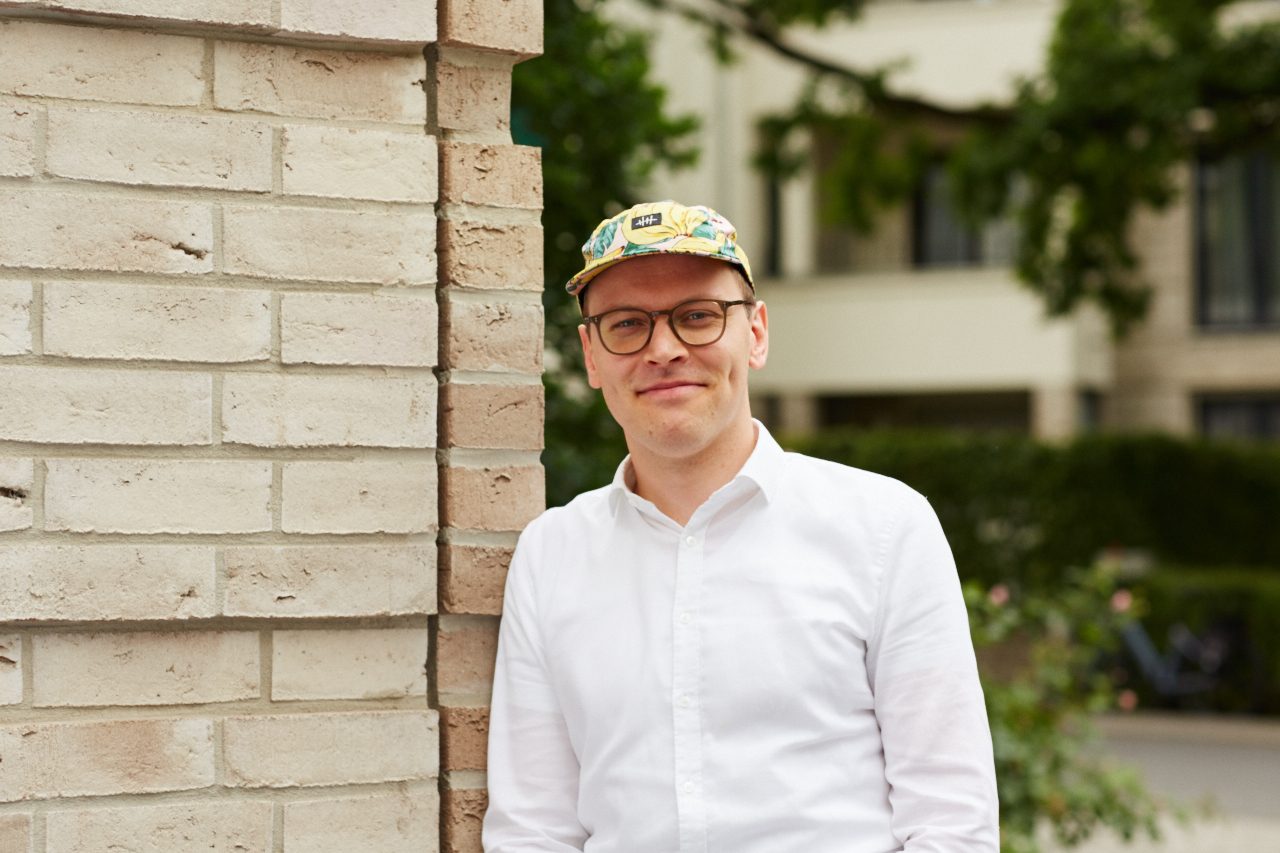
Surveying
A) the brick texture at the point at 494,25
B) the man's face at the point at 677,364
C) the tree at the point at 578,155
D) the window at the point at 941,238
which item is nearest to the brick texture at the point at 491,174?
the brick texture at the point at 494,25

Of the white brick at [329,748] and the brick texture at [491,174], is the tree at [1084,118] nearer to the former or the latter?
the brick texture at [491,174]

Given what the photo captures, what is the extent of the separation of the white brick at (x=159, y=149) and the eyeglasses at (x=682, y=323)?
0.54 meters

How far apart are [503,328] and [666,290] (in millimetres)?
319

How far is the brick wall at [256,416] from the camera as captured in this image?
7.94 feet

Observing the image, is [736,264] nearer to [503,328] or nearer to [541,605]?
[503,328]

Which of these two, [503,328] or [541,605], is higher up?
[503,328]

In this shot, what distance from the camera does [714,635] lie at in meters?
2.47

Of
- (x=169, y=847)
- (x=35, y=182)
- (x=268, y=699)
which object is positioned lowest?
(x=169, y=847)

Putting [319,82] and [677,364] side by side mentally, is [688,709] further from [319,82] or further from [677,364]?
[319,82]

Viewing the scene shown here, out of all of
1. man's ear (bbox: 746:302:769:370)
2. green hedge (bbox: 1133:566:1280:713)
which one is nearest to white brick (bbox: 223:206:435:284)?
man's ear (bbox: 746:302:769:370)

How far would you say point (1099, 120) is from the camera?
10797 millimetres

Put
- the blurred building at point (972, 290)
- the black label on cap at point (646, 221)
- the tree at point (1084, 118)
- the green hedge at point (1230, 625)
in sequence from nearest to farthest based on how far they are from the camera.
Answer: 1. the black label on cap at point (646, 221)
2. the tree at point (1084, 118)
3. the green hedge at point (1230, 625)
4. the blurred building at point (972, 290)

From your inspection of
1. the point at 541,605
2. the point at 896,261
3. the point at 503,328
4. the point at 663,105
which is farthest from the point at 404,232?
the point at 896,261

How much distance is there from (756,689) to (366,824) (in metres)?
0.62
